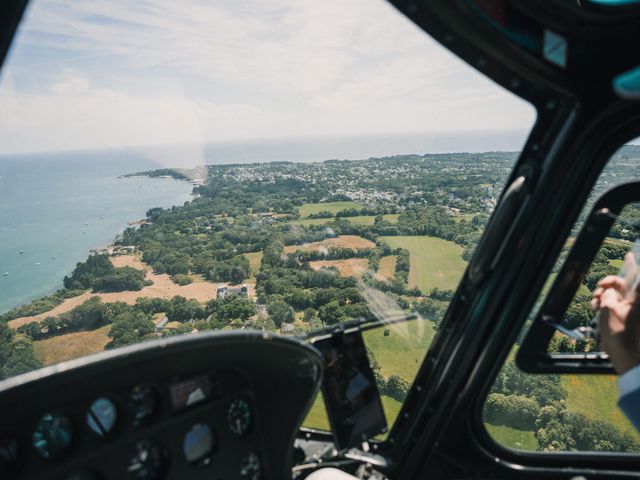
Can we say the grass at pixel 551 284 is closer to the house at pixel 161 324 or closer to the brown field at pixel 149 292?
the brown field at pixel 149 292

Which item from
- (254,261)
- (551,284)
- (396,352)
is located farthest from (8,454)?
(551,284)

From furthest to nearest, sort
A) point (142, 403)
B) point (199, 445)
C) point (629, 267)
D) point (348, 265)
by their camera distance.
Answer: point (348, 265) < point (629, 267) < point (199, 445) < point (142, 403)

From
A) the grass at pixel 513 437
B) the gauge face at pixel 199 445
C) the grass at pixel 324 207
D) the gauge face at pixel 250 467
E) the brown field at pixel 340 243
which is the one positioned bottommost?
the grass at pixel 513 437

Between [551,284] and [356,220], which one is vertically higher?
[356,220]

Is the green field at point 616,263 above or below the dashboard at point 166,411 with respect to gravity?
above

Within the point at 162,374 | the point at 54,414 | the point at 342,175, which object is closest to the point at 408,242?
the point at 342,175

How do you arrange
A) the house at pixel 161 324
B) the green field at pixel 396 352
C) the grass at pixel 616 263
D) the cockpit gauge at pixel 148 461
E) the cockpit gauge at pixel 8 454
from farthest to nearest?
the green field at pixel 396 352, the grass at pixel 616 263, the house at pixel 161 324, the cockpit gauge at pixel 148 461, the cockpit gauge at pixel 8 454

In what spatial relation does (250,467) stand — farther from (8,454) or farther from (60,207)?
(60,207)

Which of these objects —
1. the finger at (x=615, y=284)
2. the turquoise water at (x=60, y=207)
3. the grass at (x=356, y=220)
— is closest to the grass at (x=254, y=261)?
the grass at (x=356, y=220)
